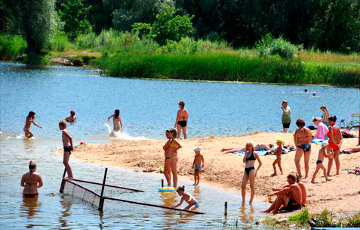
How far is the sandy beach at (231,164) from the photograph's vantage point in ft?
59.5

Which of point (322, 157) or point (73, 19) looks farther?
point (73, 19)

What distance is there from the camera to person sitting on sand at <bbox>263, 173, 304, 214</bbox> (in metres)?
16.9

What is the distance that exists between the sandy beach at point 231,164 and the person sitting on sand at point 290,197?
41cm

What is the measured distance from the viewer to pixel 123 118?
38.5 meters

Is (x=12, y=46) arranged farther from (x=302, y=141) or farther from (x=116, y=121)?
(x=302, y=141)

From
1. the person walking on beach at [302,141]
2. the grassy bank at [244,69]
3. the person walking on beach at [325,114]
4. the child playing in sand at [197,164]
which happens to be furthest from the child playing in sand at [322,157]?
the grassy bank at [244,69]

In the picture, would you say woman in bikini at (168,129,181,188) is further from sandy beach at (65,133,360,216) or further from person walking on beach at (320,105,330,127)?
person walking on beach at (320,105,330,127)

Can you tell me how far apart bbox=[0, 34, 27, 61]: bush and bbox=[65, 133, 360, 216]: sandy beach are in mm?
50322

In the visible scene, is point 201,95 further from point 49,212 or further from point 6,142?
point 49,212

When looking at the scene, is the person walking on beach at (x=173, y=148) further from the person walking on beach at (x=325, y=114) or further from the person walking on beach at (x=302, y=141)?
the person walking on beach at (x=325, y=114)

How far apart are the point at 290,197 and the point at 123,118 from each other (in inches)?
873

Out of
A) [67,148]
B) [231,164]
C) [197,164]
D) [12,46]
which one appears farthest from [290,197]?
[12,46]

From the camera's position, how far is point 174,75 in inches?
2445

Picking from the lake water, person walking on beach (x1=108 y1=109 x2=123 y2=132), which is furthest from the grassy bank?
person walking on beach (x1=108 y1=109 x2=123 y2=132)
